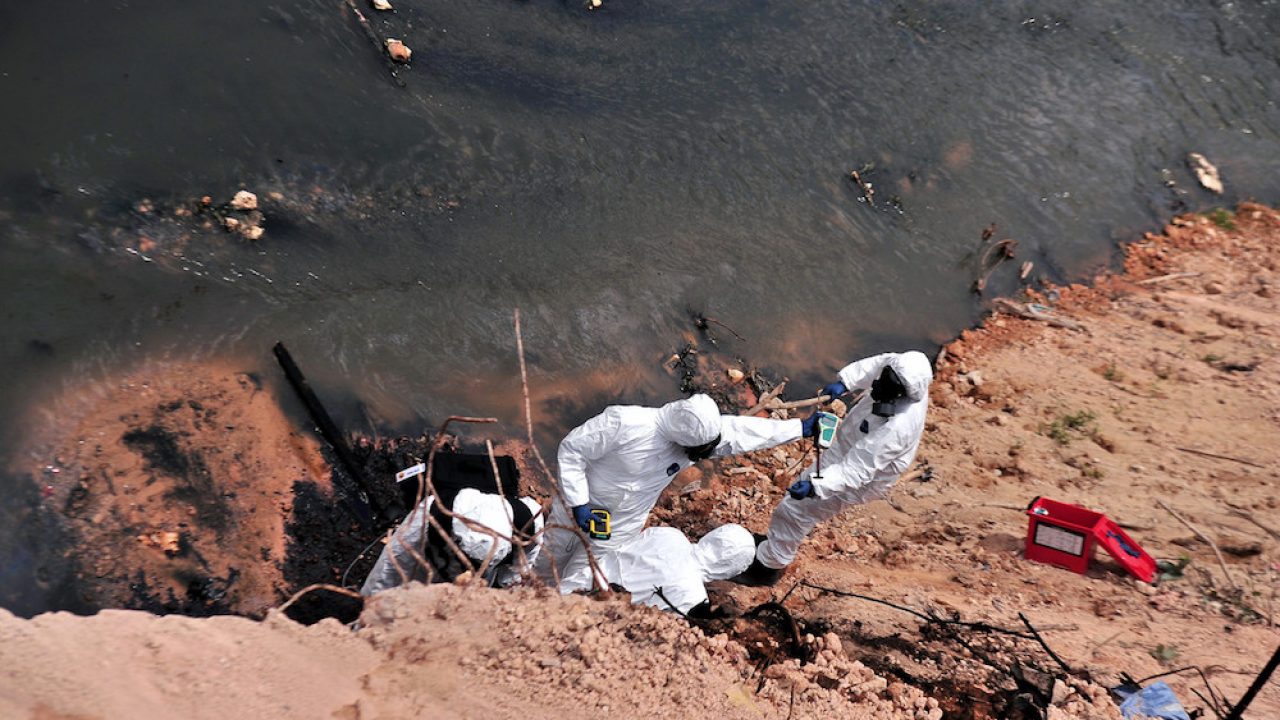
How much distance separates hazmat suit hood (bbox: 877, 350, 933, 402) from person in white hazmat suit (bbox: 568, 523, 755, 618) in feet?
4.02

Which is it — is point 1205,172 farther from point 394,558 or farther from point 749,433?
point 394,558

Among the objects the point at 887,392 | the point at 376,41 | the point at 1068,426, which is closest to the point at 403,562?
the point at 887,392

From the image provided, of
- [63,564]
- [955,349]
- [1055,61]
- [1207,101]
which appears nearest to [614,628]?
[63,564]

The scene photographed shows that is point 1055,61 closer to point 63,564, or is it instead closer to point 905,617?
point 905,617

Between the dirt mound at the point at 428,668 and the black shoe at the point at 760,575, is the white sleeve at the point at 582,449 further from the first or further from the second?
the black shoe at the point at 760,575

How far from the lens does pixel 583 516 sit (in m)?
4.24

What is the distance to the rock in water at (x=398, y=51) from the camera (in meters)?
6.56

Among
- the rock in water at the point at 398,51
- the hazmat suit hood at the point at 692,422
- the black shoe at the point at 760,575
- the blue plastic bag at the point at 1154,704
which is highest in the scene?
the rock in water at the point at 398,51

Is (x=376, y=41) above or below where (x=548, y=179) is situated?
above

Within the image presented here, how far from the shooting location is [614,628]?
140 inches

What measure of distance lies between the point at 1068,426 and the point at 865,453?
2406 mm

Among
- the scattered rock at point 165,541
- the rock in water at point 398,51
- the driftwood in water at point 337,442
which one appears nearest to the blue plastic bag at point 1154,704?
the driftwood in water at point 337,442

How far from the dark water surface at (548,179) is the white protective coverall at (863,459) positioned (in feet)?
4.68

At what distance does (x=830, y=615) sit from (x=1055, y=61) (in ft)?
24.7
